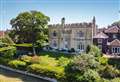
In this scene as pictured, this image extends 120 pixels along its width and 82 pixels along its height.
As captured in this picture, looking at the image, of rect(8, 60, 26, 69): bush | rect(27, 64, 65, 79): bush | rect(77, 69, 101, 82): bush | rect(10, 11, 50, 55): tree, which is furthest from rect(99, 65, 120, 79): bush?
rect(10, 11, 50, 55): tree

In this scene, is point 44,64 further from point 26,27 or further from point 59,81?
point 26,27

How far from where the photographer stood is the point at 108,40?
5369cm

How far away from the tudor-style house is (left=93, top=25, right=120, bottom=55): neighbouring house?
1.69 m

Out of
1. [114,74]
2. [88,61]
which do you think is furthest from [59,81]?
[114,74]

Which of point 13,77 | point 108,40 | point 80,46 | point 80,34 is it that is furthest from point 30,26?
point 108,40

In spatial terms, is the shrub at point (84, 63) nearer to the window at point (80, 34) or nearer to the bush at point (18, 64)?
the bush at point (18, 64)

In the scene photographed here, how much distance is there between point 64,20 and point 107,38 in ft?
39.4

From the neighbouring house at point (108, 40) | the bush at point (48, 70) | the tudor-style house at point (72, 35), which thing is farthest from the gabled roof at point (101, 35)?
the bush at point (48, 70)

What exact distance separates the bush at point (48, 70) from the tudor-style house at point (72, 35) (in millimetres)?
19940

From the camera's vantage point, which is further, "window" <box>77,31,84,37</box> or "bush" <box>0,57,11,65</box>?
"window" <box>77,31,84,37</box>

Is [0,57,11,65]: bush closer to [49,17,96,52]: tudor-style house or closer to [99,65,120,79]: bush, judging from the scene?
[49,17,96,52]: tudor-style house

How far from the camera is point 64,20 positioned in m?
59.2

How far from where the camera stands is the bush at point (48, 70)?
106 ft

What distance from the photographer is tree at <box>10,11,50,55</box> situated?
49.2m
